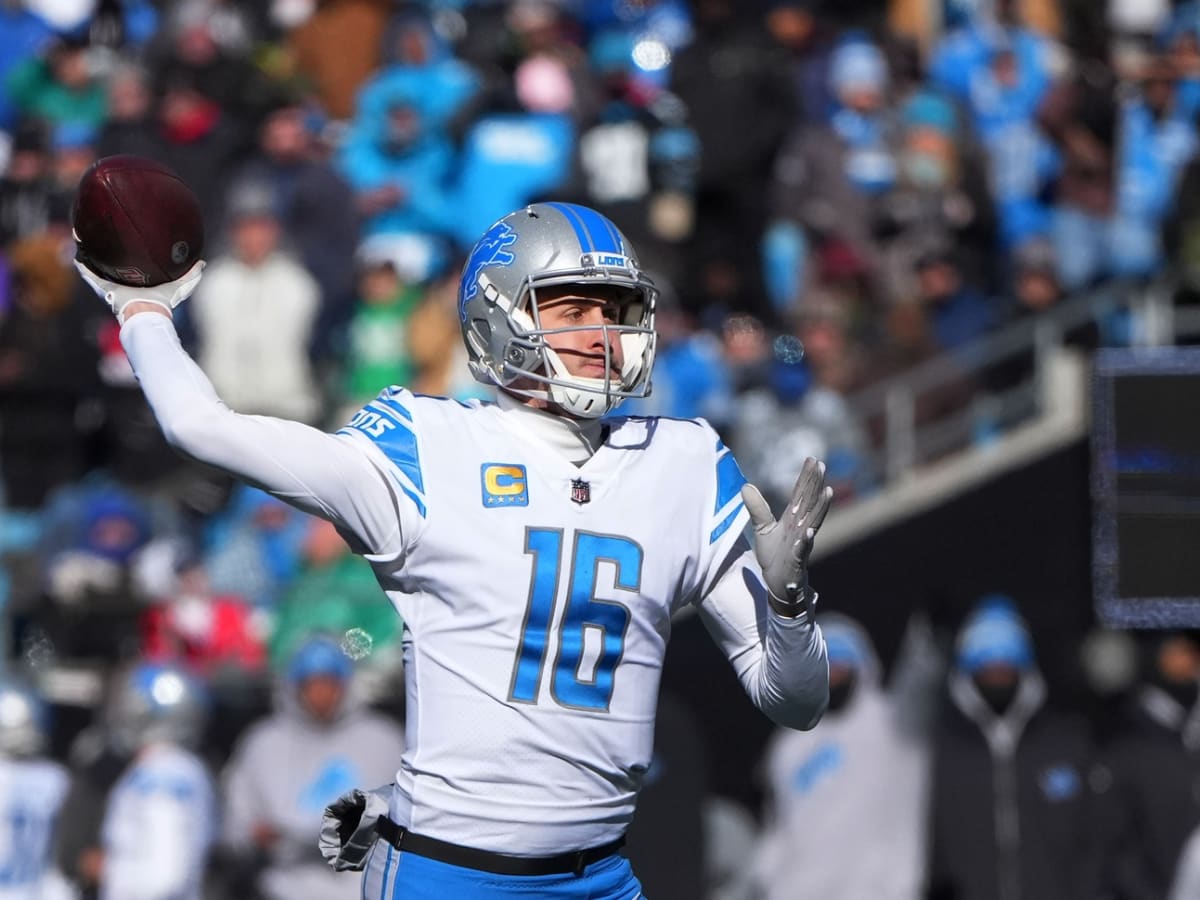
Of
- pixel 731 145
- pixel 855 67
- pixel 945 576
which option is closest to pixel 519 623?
pixel 945 576

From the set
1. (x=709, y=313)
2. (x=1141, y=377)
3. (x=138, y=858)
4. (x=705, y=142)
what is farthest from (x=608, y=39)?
(x=138, y=858)

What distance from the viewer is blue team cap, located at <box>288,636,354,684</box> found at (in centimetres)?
815

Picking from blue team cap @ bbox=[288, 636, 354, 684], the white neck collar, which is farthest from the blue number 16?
blue team cap @ bbox=[288, 636, 354, 684]

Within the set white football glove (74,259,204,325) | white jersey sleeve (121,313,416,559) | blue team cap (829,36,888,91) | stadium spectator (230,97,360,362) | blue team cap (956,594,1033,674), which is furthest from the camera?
blue team cap (829,36,888,91)

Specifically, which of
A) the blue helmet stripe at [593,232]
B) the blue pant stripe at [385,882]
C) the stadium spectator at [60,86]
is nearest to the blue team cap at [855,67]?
the stadium spectator at [60,86]

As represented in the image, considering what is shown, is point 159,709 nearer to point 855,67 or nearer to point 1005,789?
point 1005,789

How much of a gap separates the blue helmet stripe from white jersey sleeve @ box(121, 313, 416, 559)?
572 millimetres

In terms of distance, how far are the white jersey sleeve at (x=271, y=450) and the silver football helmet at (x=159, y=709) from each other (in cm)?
455

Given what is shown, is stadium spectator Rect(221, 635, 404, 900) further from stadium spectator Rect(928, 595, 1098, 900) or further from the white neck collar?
the white neck collar

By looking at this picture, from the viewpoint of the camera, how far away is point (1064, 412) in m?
9.23

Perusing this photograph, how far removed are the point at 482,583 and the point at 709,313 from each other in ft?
19.8

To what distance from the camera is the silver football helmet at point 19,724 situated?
8.44 m

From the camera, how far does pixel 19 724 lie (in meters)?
8.45

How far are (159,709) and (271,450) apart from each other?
473 cm
